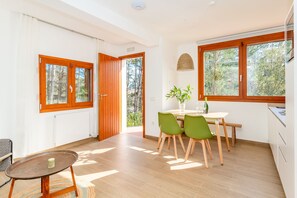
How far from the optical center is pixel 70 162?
1.80 meters

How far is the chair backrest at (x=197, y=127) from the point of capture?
258 centimetres

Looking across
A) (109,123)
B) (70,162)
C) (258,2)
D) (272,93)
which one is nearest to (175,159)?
(70,162)

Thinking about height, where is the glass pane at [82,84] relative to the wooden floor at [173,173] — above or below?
above

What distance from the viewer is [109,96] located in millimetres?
4340

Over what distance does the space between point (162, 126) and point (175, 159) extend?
64cm

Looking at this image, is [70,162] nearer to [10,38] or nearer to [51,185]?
[51,185]

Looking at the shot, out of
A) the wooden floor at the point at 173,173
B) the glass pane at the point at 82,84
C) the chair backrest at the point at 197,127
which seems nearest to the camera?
the wooden floor at the point at 173,173

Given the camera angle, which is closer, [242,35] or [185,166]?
[185,166]

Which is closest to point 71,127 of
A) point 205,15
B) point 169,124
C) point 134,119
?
point 169,124

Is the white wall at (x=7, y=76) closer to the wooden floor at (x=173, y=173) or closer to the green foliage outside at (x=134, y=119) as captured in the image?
the wooden floor at (x=173, y=173)

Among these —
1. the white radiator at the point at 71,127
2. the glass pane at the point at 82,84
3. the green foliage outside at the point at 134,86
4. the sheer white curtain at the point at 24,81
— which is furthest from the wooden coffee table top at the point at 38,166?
the green foliage outside at the point at 134,86

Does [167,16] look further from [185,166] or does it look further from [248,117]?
[248,117]

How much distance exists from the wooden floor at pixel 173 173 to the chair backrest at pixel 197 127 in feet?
1.66

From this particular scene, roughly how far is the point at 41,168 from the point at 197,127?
7.02 ft
